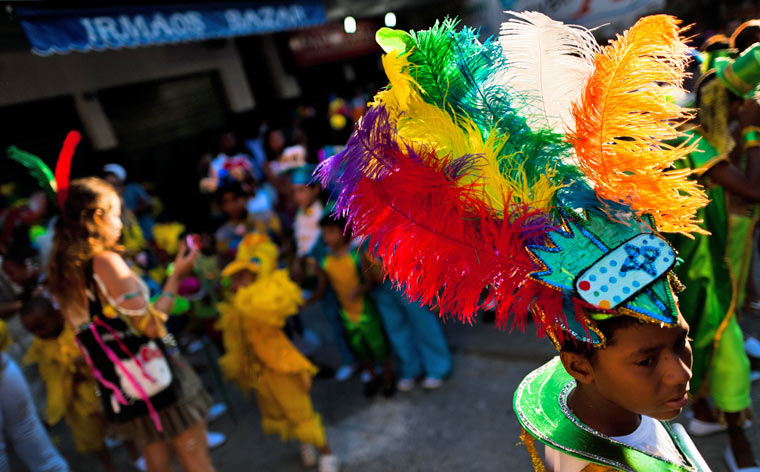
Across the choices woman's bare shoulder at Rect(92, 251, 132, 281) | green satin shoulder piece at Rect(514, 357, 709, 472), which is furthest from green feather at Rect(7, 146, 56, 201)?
green satin shoulder piece at Rect(514, 357, 709, 472)

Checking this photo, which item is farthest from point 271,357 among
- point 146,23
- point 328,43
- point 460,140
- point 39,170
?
point 328,43

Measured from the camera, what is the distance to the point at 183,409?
2506 millimetres

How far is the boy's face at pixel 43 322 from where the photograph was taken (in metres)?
3.21

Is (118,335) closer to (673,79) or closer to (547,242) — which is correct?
(547,242)

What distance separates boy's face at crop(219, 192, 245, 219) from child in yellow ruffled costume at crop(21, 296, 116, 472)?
1513mm

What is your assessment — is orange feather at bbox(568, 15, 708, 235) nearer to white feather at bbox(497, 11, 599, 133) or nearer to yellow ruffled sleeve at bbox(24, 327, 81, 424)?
white feather at bbox(497, 11, 599, 133)

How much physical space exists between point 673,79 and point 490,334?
135 inches

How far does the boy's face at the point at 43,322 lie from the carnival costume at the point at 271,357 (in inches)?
43.0

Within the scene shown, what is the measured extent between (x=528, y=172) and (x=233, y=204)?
3470 mm

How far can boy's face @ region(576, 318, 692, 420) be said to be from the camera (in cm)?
114

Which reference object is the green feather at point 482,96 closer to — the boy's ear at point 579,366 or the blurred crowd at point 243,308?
the boy's ear at point 579,366

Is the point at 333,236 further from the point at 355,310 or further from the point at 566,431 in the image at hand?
the point at 566,431

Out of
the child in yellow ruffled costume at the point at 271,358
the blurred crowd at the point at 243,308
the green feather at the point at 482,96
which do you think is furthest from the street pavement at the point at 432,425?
the green feather at the point at 482,96

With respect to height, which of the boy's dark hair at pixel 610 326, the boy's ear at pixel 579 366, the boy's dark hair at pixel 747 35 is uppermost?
the boy's dark hair at pixel 747 35
